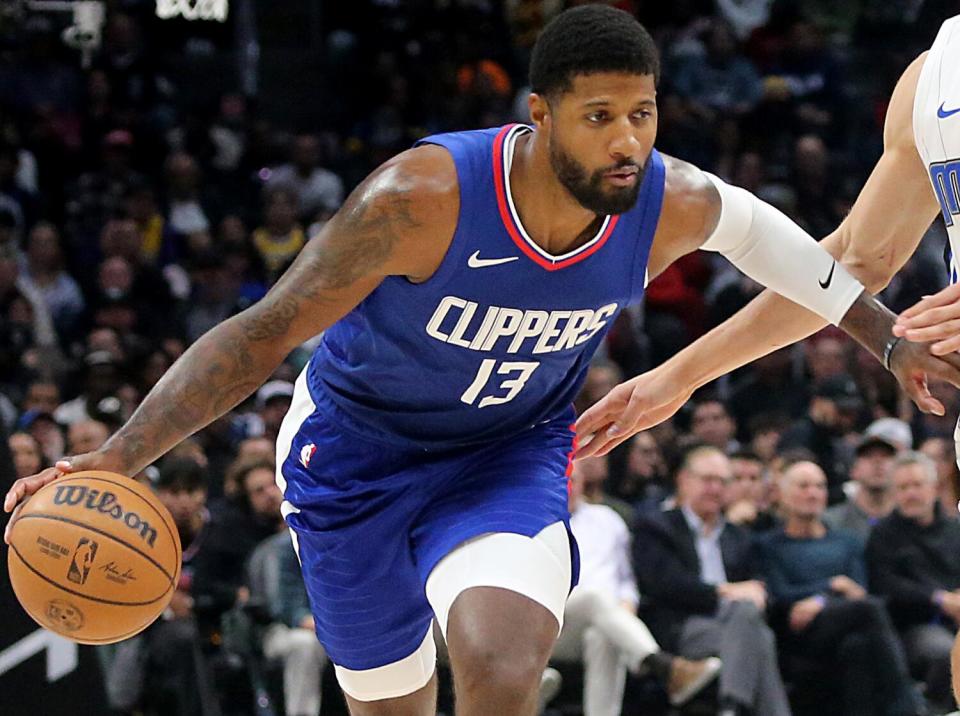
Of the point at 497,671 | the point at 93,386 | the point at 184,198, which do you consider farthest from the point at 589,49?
the point at 184,198

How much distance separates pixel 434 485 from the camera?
152 inches

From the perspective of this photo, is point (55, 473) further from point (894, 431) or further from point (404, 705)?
point (894, 431)

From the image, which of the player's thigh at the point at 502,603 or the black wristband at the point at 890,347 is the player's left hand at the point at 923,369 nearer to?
the black wristband at the point at 890,347

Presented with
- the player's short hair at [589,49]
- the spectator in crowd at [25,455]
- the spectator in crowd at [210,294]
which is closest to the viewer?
the player's short hair at [589,49]

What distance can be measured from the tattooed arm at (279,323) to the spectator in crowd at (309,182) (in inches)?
321

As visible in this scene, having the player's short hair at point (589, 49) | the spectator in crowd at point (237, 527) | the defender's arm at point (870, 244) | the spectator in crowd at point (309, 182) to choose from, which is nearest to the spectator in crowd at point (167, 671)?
the spectator in crowd at point (237, 527)

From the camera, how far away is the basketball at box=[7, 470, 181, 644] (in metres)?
3.48

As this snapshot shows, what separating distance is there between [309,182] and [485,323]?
8.30 metres

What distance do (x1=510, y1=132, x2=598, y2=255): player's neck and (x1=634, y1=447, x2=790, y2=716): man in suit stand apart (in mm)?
3604

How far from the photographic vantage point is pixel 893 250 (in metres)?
4.13

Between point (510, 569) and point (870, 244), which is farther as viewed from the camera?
point (870, 244)

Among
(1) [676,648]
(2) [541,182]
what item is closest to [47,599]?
(2) [541,182]

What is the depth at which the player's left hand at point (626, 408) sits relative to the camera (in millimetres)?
4242

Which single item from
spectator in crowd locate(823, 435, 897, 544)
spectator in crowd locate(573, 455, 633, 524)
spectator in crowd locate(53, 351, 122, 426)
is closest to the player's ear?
spectator in crowd locate(573, 455, 633, 524)
